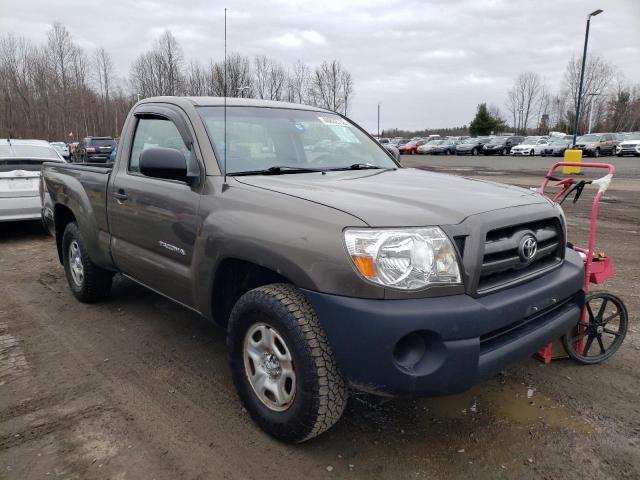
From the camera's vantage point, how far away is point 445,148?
150 feet

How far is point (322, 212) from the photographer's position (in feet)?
7.75

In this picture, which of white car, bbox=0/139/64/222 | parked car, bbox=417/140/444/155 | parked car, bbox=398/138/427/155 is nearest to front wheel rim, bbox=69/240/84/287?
white car, bbox=0/139/64/222

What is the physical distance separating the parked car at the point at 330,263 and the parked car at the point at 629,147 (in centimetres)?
3618

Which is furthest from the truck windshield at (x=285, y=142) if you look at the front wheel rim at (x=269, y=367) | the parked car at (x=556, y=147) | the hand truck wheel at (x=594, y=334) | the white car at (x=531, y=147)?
the white car at (x=531, y=147)

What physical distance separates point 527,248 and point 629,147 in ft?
122

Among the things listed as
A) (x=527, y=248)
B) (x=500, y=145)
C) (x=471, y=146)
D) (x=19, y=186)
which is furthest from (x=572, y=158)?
(x=471, y=146)

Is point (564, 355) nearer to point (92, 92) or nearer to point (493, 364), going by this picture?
point (493, 364)

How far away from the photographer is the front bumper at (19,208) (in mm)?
7586

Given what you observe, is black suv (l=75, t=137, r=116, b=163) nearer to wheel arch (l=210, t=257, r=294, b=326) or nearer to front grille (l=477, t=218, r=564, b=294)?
wheel arch (l=210, t=257, r=294, b=326)

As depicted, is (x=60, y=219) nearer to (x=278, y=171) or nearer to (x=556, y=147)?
(x=278, y=171)

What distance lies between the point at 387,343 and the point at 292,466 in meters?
0.85

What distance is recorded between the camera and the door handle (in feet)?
12.3

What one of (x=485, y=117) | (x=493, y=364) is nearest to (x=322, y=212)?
(x=493, y=364)

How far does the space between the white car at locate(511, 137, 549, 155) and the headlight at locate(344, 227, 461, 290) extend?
38.7 metres
